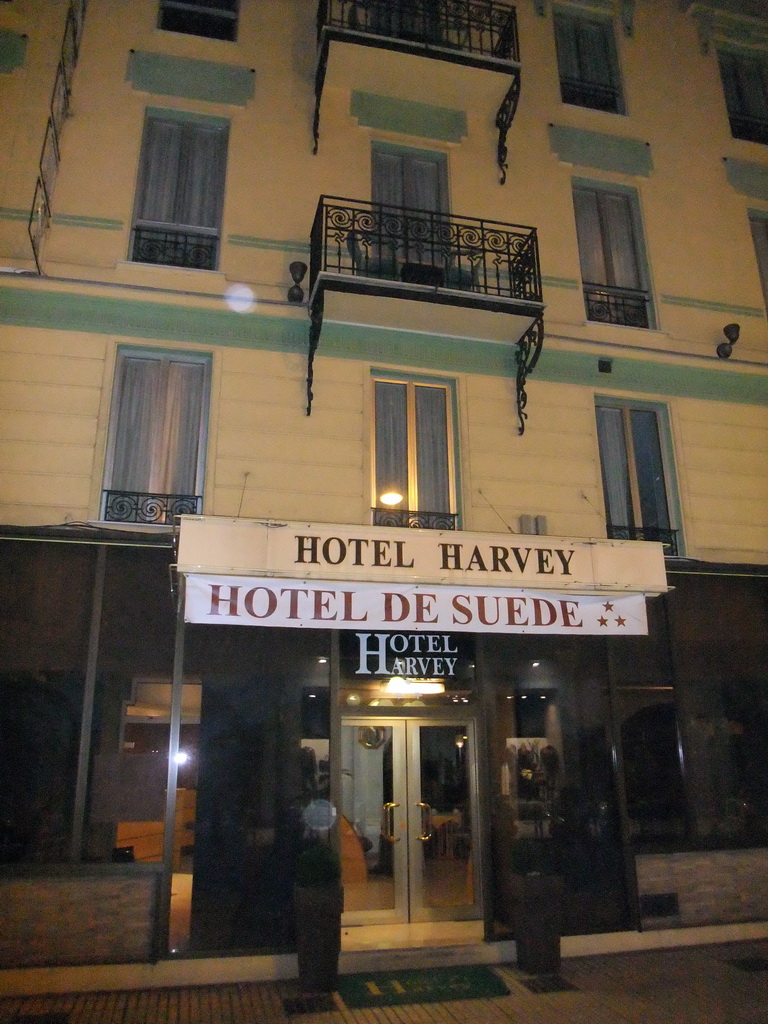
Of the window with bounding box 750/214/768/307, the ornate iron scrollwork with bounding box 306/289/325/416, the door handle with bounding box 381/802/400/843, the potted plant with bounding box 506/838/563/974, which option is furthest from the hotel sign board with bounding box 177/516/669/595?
the window with bounding box 750/214/768/307

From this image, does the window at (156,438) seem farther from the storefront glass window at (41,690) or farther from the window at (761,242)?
the window at (761,242)

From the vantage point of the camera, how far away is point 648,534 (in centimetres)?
946

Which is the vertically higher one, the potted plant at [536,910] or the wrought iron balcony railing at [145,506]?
the wrought iron balcony railing at [145,506]

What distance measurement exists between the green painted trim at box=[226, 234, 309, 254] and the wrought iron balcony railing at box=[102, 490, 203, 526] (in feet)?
10.9

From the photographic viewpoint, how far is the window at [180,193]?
9.17 meters

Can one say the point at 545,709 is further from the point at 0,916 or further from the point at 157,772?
the point at 0,916

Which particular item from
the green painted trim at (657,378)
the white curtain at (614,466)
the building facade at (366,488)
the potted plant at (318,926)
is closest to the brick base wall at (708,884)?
the building facade at (366,488)

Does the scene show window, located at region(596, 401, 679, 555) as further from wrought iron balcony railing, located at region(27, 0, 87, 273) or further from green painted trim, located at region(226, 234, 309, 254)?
wrought iron balcony railing, located at region(27, 0, 87, 273)

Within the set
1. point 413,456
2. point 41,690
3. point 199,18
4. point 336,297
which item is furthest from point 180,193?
point 41,690

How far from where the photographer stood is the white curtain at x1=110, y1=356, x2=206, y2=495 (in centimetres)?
839

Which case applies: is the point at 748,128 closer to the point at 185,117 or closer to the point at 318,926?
the point at 185,117

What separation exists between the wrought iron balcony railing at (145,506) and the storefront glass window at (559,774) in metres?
3.72

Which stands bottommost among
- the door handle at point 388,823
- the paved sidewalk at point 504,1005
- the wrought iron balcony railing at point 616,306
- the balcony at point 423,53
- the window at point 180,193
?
the paved sidewalk at point 504,1005

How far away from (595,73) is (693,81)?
1655 millimetres
